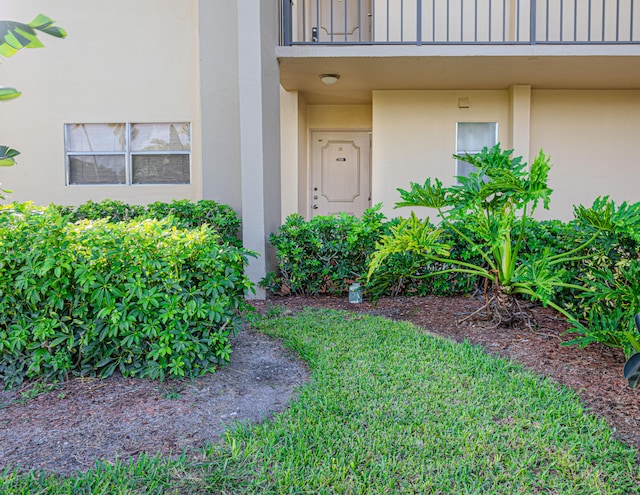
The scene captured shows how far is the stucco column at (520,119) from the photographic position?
8070 millimetres

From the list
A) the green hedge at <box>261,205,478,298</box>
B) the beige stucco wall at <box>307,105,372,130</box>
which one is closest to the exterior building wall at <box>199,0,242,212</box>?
the green hedge at <box>261,205,478,298</box>

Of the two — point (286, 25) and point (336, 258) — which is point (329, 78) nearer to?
point (286, 25)

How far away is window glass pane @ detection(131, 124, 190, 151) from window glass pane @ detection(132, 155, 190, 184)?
0.46 ft

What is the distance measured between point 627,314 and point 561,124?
5932mm

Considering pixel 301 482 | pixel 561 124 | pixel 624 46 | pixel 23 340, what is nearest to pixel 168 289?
pixel 23 340

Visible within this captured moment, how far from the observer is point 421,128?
843 cm

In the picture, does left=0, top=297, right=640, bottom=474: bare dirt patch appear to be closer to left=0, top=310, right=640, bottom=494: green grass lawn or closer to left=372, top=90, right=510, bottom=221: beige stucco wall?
left=0, top=310, right=640, bottom=494: green grass lawn

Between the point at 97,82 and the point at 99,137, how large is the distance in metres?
0.84

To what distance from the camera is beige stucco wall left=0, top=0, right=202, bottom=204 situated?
295 inches

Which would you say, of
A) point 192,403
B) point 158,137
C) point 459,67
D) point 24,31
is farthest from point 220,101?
point 192,403

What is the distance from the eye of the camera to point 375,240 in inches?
230

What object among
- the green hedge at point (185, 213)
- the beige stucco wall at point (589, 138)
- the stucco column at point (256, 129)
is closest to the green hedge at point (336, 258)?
the stucco column at point (256, 129)

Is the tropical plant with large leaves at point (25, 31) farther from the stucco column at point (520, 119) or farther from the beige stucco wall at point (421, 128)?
the stucco column at point (520, 119)

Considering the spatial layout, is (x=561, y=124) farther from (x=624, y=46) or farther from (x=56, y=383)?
(x=56, y=383)
